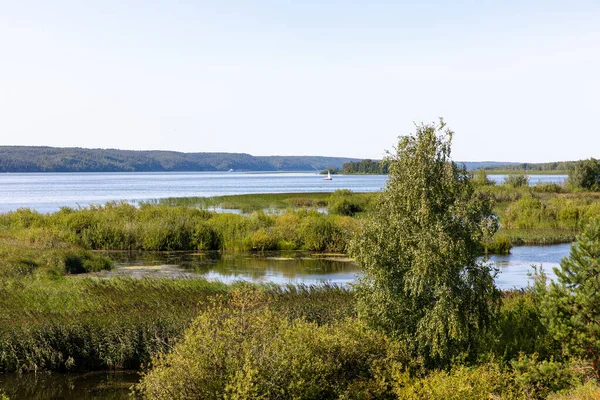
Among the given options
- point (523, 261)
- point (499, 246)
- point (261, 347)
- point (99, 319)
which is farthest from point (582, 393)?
point (499, 246)

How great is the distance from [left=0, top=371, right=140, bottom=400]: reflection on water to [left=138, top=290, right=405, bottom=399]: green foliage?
15.0 ft

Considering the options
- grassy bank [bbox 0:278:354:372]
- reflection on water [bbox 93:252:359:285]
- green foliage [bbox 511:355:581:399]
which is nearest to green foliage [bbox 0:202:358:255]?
reflection on water [bbox 93:252:359:285]

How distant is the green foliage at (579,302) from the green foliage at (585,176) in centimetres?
8147

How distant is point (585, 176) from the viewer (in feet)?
305

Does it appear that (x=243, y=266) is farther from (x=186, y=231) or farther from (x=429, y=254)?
(x=429, y=254)

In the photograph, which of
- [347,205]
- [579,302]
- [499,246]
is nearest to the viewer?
[579,302]

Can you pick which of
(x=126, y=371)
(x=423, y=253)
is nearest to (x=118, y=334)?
(x=126, y=371)

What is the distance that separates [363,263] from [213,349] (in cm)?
530

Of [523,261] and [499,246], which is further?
[499,246]

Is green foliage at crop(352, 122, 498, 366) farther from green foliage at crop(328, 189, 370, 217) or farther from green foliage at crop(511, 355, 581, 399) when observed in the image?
green foliage at crop(328, 189, 370, 217)

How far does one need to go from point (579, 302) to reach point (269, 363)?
751cm

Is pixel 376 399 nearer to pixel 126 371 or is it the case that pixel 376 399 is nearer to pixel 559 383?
pixel 559 383

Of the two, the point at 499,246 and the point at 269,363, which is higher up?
the point at 269,363

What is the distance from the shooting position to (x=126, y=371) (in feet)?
65.9
